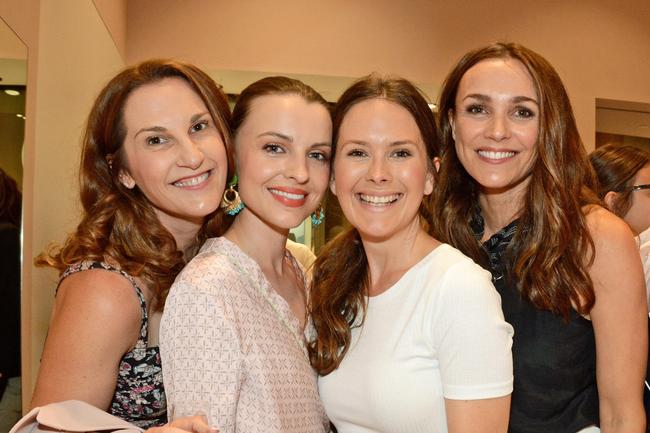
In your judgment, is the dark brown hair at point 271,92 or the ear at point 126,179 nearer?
the dark brown hair at point 271,92

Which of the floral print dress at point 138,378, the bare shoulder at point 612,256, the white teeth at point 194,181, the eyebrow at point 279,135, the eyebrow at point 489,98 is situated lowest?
the floral print dress at point 138,378

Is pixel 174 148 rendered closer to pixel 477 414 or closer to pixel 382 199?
pixel 382 199

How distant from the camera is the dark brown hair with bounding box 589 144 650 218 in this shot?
135 inches

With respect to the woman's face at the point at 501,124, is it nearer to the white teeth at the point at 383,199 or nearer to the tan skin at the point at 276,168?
the white teeth at the point at 383,199

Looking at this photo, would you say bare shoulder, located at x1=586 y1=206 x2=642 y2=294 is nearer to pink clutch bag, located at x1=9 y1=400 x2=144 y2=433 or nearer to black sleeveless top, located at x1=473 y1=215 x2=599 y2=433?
black sleeveless top, located at x1=473 y1=215 x2=599 y2=433

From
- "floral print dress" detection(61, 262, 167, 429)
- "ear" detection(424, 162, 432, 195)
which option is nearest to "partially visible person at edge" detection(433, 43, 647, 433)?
"ear" detection(424, 162, 432, 195)

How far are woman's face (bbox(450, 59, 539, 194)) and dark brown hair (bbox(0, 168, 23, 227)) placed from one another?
1400 millimetres

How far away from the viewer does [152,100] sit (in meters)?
1.99

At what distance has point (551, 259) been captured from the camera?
189 cm

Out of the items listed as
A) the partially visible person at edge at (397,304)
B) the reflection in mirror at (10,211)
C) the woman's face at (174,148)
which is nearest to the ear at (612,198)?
the partially visible person at edge at (397,304)

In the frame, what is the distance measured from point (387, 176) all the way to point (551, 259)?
1.76 feet

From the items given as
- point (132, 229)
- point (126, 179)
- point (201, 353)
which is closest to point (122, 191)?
point (126, 179)

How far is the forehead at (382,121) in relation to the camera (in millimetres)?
1861

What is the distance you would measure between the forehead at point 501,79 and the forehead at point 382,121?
31cm
